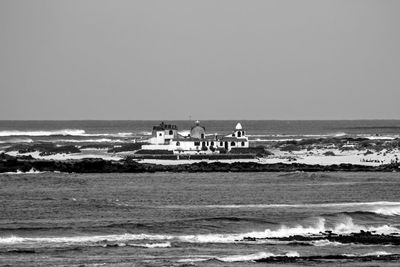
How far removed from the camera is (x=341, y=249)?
3888 centimetres

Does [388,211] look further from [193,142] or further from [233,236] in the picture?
[193,142]

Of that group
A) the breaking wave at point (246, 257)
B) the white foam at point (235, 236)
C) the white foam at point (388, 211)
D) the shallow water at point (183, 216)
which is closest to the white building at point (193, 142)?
the shallow water at point (183, 216)

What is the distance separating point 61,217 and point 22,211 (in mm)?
3119

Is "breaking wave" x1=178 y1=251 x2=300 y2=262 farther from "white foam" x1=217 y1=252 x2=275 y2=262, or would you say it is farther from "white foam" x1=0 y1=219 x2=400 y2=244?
"white foam" x1=0 y1=219 x2=400 y2=244

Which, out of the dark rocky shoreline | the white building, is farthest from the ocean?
the white building

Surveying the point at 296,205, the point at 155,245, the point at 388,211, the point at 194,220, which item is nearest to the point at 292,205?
the point at 296,205

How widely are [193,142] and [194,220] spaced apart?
47.0 metres

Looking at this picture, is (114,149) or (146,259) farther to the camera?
(114,149)

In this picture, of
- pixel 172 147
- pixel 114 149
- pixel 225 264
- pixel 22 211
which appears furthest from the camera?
pixel 114 149

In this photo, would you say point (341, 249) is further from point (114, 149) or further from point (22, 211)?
point (114, 149)

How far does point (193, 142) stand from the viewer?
9244 cm

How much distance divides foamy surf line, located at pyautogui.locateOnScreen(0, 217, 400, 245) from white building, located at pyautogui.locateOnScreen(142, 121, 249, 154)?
45.9 metres

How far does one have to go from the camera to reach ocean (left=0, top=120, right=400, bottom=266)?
3688cm

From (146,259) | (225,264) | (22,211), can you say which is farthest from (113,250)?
(22,211)
